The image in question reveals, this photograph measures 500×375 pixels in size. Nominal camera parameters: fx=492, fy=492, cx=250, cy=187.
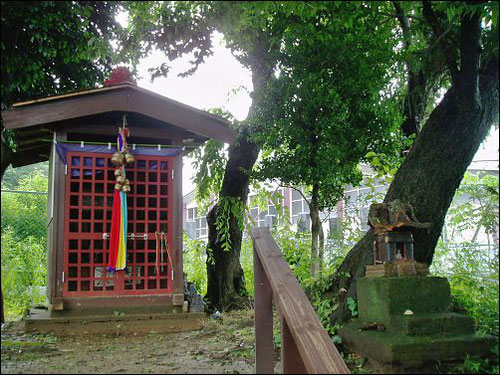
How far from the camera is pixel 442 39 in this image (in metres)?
5.53

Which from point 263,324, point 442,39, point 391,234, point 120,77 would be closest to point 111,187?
point 120,77

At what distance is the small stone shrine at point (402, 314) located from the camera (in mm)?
4074

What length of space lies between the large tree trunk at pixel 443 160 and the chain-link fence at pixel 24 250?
5.72 meters

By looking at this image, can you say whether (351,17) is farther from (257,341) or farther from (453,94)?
(257,341)

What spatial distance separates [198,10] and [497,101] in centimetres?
370

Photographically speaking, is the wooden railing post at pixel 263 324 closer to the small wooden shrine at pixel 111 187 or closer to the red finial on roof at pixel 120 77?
the small wooden shrine at pixel 111 187

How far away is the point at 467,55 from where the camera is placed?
5387mm

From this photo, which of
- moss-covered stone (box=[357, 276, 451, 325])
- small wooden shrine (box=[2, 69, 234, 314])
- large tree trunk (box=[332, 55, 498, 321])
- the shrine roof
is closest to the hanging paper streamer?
small wooden shrine (box=[2, 69, 234, 314])

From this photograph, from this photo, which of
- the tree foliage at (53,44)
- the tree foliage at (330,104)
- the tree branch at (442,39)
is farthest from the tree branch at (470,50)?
the tree foliage at (53,44)

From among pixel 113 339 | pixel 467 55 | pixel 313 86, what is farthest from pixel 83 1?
pixel 113 339

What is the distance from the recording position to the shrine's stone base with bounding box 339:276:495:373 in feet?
13.3

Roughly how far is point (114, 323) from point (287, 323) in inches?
189

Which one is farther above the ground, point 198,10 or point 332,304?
point 198,10

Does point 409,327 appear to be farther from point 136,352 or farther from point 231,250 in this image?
point 231,250
